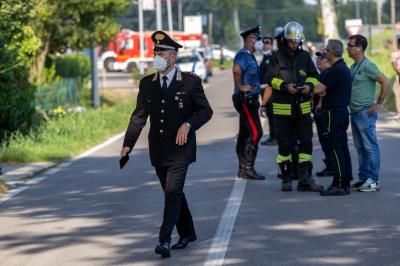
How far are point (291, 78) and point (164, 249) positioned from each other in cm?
411

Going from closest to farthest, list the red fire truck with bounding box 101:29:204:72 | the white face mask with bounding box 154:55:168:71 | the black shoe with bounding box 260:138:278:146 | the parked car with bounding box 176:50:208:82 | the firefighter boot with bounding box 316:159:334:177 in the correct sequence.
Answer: the white face mask with bounding box 154:55:168:71
the firefighter boot with bounding box 316:159:334:177
the black shoe with bounding box 260:138:278:146
the parked car with bounding box 176:50:208:82
the red fire truck with bounding box 101:29:204:72

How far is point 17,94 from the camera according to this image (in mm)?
20844

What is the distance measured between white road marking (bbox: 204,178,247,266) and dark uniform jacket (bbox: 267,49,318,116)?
110 centimetres

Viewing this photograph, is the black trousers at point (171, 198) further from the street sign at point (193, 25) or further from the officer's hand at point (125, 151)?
the street sign at point (193, 25)

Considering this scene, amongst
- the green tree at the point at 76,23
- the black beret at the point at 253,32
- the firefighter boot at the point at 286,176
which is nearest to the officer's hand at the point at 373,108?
the firefighter boot at the point at 286,176

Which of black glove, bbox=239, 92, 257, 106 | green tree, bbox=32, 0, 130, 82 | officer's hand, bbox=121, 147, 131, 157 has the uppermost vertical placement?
green tree, bbox=32, 0, 130, 82

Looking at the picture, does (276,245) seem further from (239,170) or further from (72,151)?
(72,151)

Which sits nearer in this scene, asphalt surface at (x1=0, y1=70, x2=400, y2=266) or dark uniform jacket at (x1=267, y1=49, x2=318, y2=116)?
asphalt surface at (x1=0, y1=70, x2=400, y2=266)

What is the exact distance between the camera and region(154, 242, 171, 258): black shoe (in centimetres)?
907

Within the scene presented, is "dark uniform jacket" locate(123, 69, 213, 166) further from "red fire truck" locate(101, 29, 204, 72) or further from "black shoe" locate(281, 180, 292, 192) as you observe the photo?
"red fire truck" locate(101, 29, 204, 72)

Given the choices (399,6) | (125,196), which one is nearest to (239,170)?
(125,196)

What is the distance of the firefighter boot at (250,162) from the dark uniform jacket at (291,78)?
4.96 feet

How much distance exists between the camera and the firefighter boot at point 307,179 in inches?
504

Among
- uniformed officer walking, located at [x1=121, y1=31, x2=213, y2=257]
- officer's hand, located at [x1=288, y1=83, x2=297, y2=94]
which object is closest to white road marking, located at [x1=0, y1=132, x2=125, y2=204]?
officer's hand, located at [x1=288, y1=83, x2=297, y2=94]
